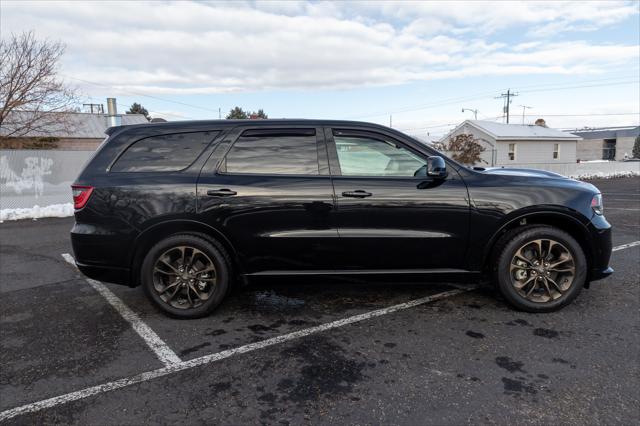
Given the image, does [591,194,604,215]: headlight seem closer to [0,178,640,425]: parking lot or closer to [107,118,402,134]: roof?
[0,178,640,425]: parking lot

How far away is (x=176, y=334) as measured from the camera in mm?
3469

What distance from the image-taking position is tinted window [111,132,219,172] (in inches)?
146

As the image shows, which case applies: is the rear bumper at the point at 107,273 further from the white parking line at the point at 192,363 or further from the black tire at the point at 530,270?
the black tire at the point at 530,270

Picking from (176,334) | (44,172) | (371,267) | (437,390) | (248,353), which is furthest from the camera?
(44,172)

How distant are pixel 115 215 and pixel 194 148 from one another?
88cm

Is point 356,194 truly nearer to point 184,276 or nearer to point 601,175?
point 184,276

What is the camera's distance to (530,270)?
3.76 meters

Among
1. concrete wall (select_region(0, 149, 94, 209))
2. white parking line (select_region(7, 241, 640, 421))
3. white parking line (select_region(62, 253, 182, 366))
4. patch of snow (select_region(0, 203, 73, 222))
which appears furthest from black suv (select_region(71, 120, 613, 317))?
concrete wall (select_region(0, 149, 94, 209))

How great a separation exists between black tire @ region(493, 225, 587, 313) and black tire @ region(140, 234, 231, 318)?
2.42 meters

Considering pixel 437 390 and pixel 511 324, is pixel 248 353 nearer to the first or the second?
pixel 437 390

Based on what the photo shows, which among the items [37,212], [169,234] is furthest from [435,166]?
[37,212]

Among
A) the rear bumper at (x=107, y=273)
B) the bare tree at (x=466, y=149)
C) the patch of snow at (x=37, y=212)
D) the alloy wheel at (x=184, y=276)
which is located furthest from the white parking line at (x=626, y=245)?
the bare tree at (x=466, y=149)

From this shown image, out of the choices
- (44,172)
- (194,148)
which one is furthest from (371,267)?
(44,172)

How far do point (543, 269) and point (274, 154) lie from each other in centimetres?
260
